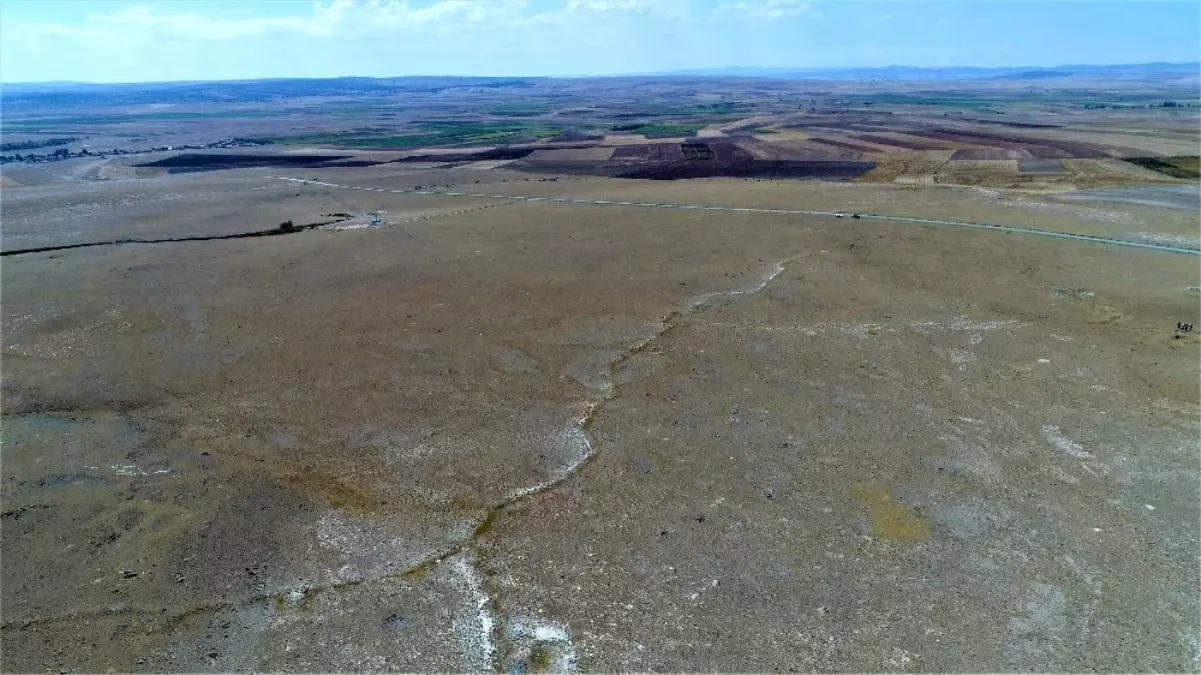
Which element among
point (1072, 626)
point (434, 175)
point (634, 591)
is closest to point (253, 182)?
point (434, 175)

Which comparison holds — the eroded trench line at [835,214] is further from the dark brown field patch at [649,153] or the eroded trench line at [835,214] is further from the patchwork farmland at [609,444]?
the dark brown field patch at [649,153]

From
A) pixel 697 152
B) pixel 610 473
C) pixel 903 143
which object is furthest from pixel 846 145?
pixel 610 473

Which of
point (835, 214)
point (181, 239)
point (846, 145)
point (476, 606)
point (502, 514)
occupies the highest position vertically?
point (846, 145)

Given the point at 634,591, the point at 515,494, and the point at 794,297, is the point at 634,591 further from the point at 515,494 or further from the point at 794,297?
the point at 794,297

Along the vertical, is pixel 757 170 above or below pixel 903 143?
below

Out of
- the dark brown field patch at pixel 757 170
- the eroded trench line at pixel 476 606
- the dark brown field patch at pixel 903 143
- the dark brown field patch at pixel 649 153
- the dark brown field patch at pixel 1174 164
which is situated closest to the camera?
the eroded trench line at pixel 476 606

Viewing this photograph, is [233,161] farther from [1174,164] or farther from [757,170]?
[1174,164]

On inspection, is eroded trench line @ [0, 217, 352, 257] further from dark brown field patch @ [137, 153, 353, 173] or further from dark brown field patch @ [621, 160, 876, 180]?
dark brown field patch @ [137, 153, 353, 173]

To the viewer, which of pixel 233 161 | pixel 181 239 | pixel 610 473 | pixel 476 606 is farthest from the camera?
pixel 233 161

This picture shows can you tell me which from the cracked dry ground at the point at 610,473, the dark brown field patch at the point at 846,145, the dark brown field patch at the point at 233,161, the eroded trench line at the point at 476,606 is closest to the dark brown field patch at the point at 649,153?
the dark brown field patch at the point at 846,145
